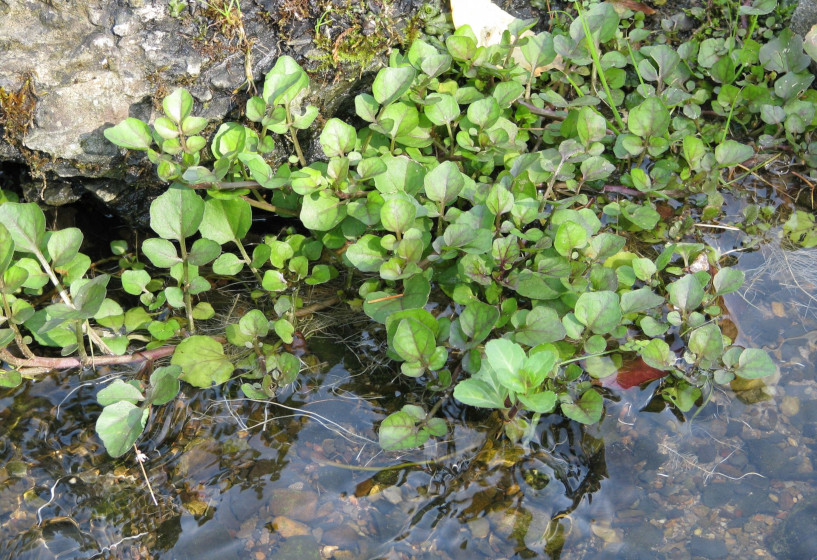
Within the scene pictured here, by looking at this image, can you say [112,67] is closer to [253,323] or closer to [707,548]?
[253,323]

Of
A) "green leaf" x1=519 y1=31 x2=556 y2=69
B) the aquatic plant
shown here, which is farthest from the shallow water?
"green leaf" x1=519 y1=31 x2=556 y2=69

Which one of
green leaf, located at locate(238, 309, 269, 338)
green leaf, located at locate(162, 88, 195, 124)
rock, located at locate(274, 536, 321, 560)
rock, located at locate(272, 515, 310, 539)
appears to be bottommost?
rock, located at locate(274, 536, 321, 560)

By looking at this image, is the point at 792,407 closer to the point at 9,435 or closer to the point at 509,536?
the point at 509,536

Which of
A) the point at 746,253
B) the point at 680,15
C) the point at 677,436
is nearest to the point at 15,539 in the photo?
the point at 677,436

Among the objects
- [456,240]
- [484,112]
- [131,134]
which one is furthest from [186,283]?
[484,112]

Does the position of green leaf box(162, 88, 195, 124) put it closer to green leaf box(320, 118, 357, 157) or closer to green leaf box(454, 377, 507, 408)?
green leaf box(320, 118, 357, 157)

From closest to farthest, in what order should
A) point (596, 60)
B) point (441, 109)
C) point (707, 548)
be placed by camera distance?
point (707, 548) → point (441, 109) → point (596, 60)

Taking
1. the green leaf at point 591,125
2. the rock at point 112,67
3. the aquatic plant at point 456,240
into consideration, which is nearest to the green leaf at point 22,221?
the aquatic plant at point 456,240
